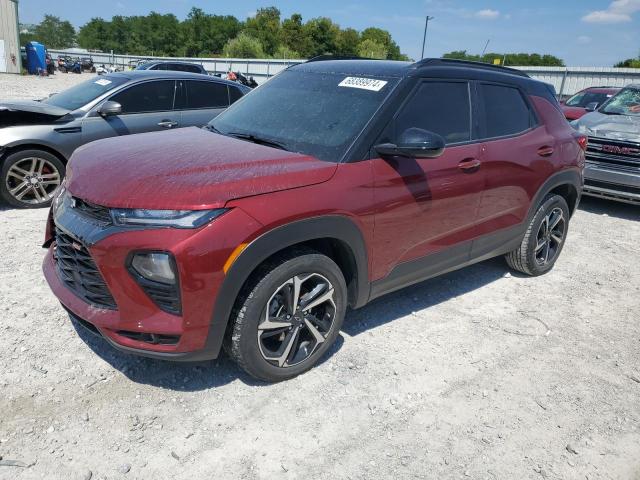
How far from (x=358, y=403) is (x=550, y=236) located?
3043mm

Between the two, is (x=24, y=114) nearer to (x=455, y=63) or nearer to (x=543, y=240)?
(x=455, y=63)

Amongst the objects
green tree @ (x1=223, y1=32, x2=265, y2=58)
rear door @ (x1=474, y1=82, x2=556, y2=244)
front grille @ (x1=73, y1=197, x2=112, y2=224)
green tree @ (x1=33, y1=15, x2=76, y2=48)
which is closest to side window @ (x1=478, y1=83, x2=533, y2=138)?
rear door @ (x1=474, y1=82, x2=556, y2=244)

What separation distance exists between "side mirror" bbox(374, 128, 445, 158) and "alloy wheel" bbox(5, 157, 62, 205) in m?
4.44

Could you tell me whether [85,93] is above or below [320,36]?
below

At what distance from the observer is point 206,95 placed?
7.02 metres

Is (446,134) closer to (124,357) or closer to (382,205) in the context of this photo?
(382,205)

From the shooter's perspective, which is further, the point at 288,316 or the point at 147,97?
the point at 147,97

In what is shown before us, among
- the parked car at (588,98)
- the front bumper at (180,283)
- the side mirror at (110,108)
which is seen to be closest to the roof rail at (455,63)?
the front bumper at (180,283)

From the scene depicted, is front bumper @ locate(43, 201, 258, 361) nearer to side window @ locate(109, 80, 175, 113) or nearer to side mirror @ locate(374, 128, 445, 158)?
side mirror @ locate(374, 128, 445, 158)

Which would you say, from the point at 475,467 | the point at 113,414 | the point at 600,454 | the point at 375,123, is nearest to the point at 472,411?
the point at 475,467

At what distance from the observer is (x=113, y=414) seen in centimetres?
268

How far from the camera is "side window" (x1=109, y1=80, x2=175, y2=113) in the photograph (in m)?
6.32

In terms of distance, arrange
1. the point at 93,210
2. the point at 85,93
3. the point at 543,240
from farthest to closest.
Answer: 1. the point at 85,93
2. the point at 543,240
3. the point at 93,210

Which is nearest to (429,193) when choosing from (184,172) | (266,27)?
(184,172)
